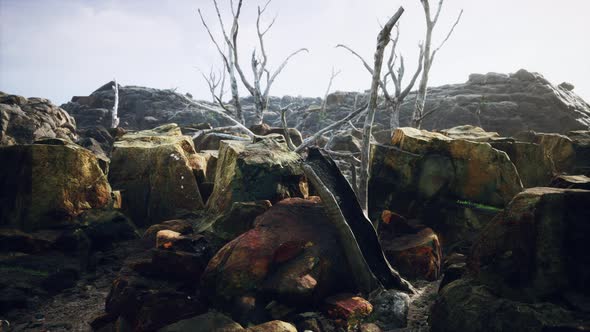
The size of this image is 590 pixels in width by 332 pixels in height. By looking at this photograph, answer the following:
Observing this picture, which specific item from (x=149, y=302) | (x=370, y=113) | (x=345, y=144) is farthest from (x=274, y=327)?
(x=345, y=144)

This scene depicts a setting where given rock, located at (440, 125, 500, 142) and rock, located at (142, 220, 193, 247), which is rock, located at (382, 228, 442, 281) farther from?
rock, located at (142, 220, 193, 247)

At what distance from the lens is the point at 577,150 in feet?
34.5

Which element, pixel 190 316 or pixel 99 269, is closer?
pixel 190 316

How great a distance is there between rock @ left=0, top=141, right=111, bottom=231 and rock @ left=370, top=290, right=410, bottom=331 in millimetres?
5909

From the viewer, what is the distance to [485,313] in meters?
3.74

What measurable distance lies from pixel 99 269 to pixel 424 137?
717 cm

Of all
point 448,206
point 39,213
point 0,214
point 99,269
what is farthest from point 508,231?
point 0,214

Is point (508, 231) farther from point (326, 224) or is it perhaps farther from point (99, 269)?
point (99, 269)

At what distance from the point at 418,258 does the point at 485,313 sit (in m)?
2.26

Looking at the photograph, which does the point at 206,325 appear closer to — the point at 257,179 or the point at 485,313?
the point at 485,313

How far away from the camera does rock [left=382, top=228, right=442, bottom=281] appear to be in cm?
595

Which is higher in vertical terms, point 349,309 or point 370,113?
point 370,113

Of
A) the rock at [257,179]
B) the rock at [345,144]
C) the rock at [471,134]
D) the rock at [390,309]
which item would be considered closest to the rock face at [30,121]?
the rock at [257,179]

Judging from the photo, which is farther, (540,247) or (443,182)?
(443,182)
